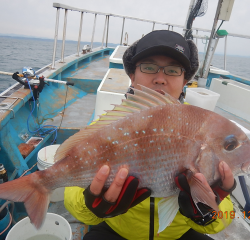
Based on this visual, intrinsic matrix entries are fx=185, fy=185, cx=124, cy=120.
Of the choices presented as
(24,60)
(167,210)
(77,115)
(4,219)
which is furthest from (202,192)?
(24,60)

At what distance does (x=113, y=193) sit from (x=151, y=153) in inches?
15.6

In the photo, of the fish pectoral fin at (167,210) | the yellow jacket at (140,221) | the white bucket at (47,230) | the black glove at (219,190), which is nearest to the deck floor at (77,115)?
the white bucket at (47,230)

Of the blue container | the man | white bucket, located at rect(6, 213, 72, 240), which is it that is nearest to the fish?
the man

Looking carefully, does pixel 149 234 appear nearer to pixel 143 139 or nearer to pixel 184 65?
pixel 143 139

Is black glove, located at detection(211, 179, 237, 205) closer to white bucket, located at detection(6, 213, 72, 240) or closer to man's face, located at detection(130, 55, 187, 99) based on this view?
man's face, located at detection(130, 55, 187, 99)

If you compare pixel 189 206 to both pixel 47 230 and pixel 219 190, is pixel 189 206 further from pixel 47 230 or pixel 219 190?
pixel 47 230

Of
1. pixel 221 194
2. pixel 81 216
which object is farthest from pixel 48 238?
pixel 221 194

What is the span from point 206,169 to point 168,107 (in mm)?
488

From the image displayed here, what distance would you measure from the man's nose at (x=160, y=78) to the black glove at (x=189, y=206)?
0.98 m

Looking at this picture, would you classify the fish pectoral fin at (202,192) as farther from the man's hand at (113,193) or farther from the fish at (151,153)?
the man's hand at (113,193)

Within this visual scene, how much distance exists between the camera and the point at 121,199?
1371 mm

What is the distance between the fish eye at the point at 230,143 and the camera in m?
1.26

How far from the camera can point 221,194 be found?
1.35 metres

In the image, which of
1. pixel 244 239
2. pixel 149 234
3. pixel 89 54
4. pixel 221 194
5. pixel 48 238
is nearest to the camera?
pixel 221 194
